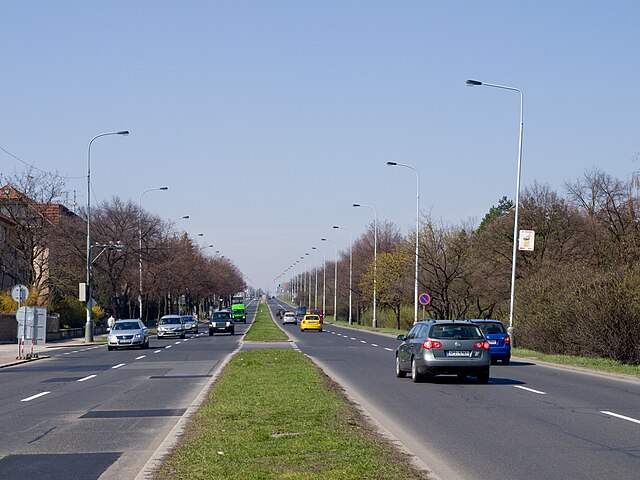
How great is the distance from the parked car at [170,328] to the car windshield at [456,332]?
42.9 meters

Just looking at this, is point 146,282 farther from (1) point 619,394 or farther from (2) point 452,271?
(1) point 619,394

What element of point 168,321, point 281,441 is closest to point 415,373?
point 281,441

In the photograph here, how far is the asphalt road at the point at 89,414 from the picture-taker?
10.9 metres

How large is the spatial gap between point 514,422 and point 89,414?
24.0 feet

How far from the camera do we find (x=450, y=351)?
22.2 m

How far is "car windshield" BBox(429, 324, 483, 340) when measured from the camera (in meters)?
22.4

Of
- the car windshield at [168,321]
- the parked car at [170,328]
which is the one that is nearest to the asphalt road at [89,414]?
the parked car at [170,328]

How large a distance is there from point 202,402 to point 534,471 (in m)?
8.02

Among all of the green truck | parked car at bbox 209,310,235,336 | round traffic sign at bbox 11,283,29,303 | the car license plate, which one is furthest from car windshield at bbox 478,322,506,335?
the green truck

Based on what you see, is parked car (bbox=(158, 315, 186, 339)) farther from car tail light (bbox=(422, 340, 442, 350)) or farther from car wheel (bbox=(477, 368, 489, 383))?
car tail light (bbox=(422, 340, 442, 350))

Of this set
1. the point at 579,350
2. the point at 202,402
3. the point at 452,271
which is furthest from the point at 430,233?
the point at 202,402

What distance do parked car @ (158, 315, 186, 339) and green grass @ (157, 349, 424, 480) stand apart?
45222mm

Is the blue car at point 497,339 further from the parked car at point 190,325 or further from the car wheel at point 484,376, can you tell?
the parked car at point 190,325

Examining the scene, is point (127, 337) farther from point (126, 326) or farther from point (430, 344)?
point (430, 344)
